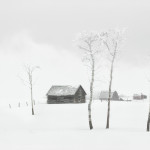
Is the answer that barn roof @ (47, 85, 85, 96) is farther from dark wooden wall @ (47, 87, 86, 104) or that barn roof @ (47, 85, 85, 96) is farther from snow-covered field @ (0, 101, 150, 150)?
snow-covered field @ (0, 101, 150, 150)

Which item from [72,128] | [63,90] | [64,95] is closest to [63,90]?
[63,90]

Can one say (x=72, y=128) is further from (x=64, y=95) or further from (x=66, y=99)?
(x=66, y=99)

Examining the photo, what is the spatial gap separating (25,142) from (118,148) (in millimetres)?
8140

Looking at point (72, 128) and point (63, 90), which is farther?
point (63, 90)

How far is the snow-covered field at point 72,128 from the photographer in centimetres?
2509

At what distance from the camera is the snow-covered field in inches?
988

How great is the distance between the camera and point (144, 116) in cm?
5809

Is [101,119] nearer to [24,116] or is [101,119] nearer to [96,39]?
[24,116]

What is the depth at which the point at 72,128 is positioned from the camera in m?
42.4

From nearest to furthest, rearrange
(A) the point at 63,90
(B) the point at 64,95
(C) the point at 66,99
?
(B) the point at 64,95
(C) the point at 66,99
(A) the point at 63,90

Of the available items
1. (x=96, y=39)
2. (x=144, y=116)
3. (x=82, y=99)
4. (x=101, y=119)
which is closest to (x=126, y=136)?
(x=96, y=39)

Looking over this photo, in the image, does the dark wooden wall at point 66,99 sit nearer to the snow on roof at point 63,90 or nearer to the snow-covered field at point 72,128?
the snow on roof at point 63,90

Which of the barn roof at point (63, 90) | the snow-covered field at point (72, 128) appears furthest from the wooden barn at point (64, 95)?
the snow-covered field at point (72, 128)

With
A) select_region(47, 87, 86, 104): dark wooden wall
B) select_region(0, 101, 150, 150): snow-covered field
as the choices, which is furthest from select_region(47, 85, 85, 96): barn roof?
select_region(0, 101, 150, 150): snow-covered field
